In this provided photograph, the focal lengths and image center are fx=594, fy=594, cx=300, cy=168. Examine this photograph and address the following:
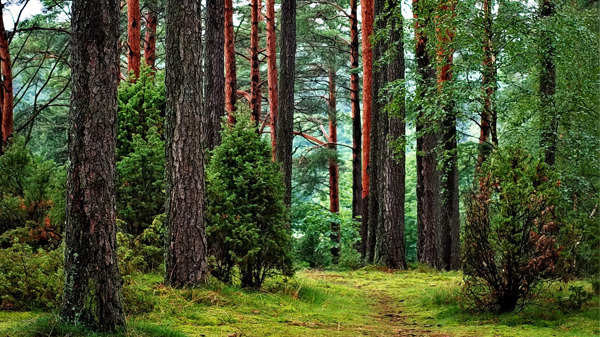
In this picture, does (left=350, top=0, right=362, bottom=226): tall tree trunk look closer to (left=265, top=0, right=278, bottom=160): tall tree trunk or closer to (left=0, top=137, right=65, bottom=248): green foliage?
(left=265, top=0, right=278, bottom=160): tall tree trunk

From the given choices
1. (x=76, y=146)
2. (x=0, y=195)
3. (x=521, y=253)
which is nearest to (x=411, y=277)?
(x=521, y=253)

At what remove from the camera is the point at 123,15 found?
19484 mm

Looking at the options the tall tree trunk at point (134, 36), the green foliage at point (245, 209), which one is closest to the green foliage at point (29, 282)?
the green foliage at point (245, 209)

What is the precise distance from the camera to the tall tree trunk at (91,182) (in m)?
4.70

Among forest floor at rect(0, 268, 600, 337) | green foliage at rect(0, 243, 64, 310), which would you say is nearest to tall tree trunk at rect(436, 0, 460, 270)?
forest floor at rect(0, 268, 600, 337)

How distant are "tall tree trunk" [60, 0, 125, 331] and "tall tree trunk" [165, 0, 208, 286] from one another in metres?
2.34

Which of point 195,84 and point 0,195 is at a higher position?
point 195,84

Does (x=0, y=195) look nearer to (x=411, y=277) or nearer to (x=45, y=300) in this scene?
(x=45, y=300)

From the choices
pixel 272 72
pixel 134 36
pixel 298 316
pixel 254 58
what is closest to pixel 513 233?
pixel 298 316

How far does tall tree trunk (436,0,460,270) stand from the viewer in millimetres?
9047

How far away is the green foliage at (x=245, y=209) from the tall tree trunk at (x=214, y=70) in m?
Answer: 3.25

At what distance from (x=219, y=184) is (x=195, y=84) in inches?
53.0

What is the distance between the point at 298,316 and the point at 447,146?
8.85 metres

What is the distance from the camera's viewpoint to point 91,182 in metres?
4.71
